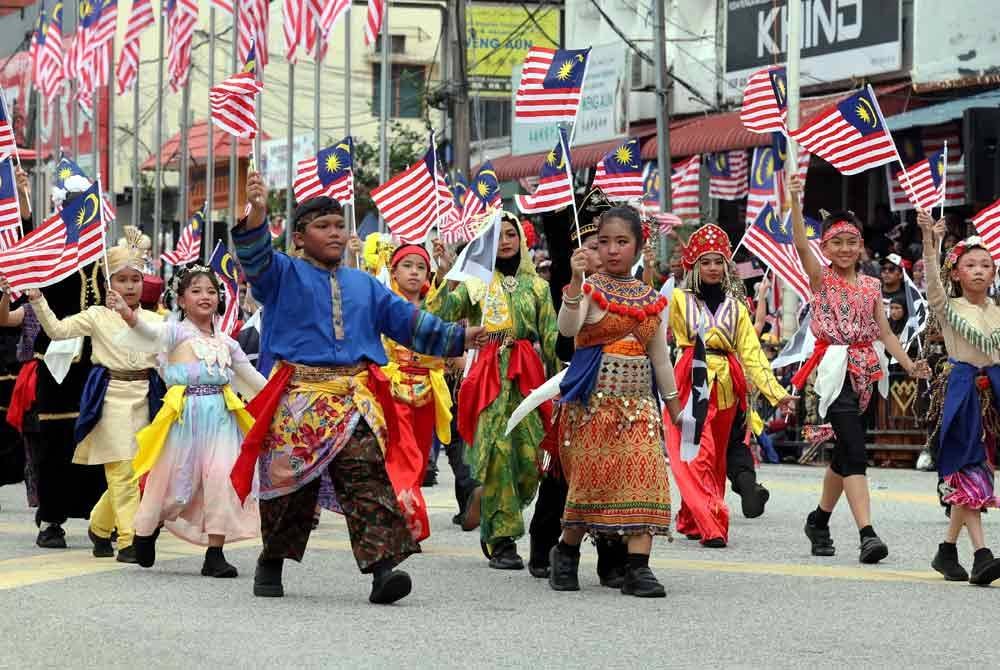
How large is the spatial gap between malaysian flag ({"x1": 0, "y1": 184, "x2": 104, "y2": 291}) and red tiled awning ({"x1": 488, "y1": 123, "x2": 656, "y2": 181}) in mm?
18660

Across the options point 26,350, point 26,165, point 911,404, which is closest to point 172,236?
point 26,165

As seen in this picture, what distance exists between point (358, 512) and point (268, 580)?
21.7 inches

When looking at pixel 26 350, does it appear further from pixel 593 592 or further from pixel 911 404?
pixel 911 404

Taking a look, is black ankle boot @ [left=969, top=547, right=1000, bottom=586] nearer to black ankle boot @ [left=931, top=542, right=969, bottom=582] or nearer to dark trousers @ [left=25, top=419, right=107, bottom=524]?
black ankle boot @ [left=931, top=542, right=969, bottom=582]

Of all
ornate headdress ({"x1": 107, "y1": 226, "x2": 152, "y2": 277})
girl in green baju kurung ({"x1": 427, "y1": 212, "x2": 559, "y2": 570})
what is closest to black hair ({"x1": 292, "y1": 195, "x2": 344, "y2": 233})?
girl in green baju kurung ({"x1": 427, "y1": 212, "x2": 559, "y2": 570})

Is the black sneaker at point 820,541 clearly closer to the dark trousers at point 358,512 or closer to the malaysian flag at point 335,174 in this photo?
the dark trousers at point 358,512

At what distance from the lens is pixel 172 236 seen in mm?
43812

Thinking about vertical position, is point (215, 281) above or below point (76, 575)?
above

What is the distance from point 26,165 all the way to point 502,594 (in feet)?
154

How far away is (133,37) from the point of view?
108ft

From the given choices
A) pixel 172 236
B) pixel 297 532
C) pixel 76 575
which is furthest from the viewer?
pixel 172 236

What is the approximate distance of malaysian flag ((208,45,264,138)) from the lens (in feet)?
55.5

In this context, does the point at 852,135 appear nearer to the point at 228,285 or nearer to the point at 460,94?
the point at 228,285

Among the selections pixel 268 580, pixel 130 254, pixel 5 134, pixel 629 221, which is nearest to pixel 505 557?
pixel 268 580
